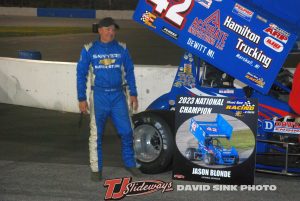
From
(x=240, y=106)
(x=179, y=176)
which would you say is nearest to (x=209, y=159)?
(x=179, y=176)

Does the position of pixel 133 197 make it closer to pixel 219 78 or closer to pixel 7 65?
pixel 219 78

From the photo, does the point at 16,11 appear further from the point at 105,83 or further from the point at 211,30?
the point at 211,30

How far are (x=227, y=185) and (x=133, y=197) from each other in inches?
38.9

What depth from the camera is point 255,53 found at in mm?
6078

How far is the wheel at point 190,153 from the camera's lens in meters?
6.34

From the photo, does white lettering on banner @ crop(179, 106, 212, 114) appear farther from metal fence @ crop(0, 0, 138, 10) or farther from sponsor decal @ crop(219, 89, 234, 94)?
metal fence @ crop(0, 0, 138, 10)

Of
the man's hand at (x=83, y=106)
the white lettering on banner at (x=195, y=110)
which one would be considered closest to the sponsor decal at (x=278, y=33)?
the white lettering on banner at (x=195, y=110)

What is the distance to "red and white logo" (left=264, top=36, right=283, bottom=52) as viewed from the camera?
6.02 metres

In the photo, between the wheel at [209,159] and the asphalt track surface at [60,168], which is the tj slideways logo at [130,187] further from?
the wheel at [209,159]

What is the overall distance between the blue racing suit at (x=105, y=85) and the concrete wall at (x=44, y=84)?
326cm

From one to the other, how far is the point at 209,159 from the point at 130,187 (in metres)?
0.83

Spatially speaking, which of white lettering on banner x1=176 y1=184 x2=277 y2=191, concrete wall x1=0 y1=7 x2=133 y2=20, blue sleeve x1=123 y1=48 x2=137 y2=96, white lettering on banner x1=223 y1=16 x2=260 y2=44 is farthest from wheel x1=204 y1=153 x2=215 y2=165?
concrete wall x1=0 y1=7 x2=133 y2=20

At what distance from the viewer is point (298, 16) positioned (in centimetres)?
621

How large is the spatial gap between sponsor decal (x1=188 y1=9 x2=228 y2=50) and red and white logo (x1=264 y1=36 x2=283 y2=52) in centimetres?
40
